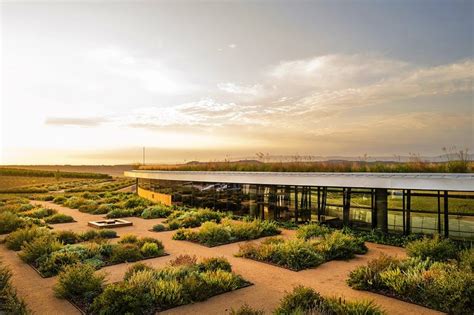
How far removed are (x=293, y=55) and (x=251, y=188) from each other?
26.6ft

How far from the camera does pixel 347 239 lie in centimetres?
1253

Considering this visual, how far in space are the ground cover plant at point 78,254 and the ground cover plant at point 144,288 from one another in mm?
2056

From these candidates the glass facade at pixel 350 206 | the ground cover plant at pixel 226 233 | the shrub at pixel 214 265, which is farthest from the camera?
the ground cover plant at pixel 226 233

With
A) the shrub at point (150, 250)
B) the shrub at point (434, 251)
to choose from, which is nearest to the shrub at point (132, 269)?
the shrub at point (150, 250)

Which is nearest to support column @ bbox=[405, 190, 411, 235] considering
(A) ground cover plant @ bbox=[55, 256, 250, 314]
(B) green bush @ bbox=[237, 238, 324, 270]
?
(B) green bush @ bbox=[237, 238, 324, 270]

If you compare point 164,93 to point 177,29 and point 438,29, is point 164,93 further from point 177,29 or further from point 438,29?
point 438,29

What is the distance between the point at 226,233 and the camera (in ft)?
49.0

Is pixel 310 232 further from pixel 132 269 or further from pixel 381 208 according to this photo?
pixel 132 269

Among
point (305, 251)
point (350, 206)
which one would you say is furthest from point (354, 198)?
point (305, 251)

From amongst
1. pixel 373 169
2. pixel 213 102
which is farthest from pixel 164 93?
pixel 373 169

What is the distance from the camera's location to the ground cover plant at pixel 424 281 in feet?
23.8

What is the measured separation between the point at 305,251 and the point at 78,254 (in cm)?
765

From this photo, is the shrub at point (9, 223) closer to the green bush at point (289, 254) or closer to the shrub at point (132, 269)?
the shrub at point (132, 269)

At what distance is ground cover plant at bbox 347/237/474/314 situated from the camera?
7.26 m
